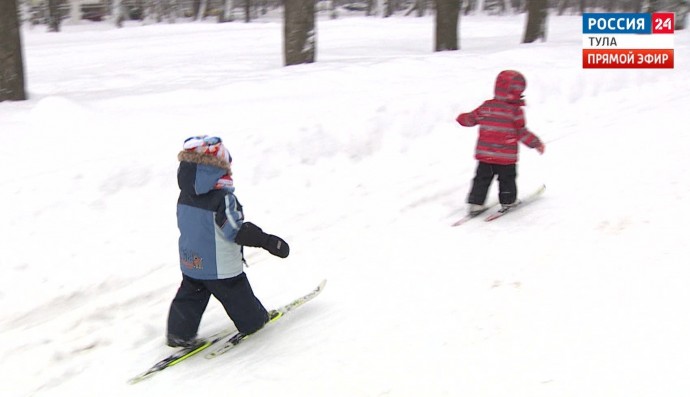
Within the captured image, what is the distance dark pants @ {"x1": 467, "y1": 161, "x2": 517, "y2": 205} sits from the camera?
21.7 ft

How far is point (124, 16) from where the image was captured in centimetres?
4809

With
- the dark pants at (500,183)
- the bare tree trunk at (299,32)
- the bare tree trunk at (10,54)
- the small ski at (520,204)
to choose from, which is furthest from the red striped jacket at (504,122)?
the bare tree trunk at (299,32)

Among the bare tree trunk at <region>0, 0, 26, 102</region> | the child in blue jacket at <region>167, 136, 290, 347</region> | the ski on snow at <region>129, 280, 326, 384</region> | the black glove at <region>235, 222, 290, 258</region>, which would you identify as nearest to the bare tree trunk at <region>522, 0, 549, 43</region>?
the bare tree trunk at <region>0, 0, 26, 102</region>

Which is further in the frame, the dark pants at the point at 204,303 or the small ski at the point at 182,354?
the dark pants at the point at 204,303

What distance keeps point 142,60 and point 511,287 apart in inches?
552

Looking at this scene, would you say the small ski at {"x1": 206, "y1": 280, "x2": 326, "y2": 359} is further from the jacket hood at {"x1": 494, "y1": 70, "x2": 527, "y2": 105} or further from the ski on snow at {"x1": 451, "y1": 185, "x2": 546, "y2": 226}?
the jacket hood at {"x1": 494, "y1": 70, "x2": 527, "y2": 105}

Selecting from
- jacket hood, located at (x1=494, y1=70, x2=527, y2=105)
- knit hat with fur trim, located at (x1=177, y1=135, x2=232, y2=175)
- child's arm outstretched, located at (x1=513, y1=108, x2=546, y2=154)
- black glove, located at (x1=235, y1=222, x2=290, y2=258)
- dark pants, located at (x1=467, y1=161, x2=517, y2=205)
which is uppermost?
jacket hood, located at (x1=494, y1=70, x2=527, y2=105)

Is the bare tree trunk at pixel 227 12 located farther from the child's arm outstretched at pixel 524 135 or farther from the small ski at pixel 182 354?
the small ski at pixel 182 354

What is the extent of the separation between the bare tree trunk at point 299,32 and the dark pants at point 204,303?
8.73m

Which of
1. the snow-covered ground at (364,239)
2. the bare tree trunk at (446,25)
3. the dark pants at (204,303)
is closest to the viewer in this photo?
the snow-covered ground at (364,239)

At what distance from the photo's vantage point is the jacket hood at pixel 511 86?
6.27 metres

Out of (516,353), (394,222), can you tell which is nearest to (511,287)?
(516,353)

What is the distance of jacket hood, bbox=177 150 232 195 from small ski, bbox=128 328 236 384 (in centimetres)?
111

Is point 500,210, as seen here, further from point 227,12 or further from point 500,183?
point 227,12
